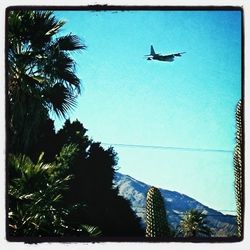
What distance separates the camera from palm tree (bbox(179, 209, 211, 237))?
6.02 m

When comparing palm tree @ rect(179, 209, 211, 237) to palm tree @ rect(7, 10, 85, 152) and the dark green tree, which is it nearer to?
the dark green tree

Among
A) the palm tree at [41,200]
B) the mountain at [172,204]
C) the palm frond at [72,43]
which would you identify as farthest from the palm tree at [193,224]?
the palm frond at [72,43]

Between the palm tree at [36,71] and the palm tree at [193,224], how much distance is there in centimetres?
133

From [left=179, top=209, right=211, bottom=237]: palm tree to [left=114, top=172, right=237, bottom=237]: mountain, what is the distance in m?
0.04

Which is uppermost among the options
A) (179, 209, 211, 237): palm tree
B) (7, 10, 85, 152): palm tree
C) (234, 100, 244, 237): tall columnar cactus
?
(7, 10, 85, 152): palm tree

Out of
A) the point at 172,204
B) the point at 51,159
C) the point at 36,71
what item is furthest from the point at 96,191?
the point at 36,71

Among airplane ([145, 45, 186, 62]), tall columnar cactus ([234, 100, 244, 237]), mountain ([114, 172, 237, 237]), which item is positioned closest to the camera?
tall columnar cactus ([234, 100, 244, 237])

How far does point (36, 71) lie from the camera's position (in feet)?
21.6

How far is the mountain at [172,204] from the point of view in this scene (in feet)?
20.1

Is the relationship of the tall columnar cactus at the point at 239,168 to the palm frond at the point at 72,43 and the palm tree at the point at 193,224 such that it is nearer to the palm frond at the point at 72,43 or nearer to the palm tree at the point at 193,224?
the palm tree at the point at 193,224

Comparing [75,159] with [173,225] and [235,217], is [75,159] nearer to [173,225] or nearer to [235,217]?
[173,225]

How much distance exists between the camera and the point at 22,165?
20.0 feet

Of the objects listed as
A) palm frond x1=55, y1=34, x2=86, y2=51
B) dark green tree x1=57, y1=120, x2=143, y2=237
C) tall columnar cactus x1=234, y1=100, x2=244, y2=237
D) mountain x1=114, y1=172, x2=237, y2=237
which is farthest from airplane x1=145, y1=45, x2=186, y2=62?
mountain x1=114, y1=172, x2=237, y2=237

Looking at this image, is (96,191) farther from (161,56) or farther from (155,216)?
(161,56)
